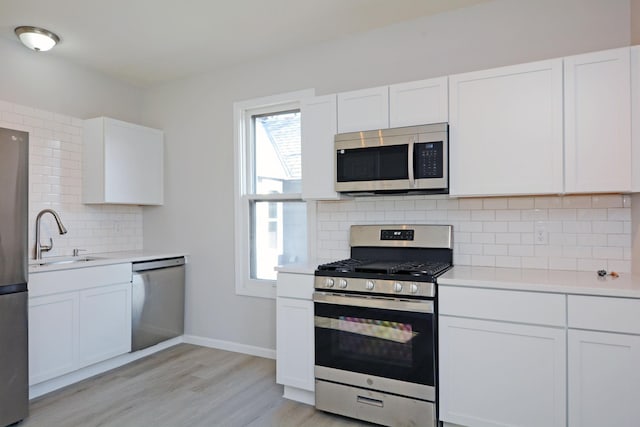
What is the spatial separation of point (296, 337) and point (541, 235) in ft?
5.59

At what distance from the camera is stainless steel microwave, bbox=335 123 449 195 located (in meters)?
2.48

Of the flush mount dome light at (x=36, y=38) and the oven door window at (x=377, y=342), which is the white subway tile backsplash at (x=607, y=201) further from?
the flush mount dome light at (x=36, y=38)

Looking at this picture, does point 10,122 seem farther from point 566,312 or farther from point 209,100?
point 566,312

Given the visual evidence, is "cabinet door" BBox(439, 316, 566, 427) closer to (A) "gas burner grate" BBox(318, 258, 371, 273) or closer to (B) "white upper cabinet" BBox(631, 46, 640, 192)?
(A) "gas burner grate" BBox(318, 258, 371, 273)

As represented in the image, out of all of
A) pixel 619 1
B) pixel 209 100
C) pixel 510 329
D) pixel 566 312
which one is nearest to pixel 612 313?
pixel 566 312

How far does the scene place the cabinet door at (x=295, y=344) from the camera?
8.61 ft

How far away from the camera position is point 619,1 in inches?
94.4

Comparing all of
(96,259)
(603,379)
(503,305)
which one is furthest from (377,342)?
(96,259)

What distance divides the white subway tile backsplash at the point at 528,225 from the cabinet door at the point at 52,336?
7.68 ft

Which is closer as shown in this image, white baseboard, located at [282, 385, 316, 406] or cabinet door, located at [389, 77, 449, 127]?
cabinet door, located at [389, 77, 449, 127]

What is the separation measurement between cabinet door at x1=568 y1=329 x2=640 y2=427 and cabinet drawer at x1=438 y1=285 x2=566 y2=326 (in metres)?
0.12

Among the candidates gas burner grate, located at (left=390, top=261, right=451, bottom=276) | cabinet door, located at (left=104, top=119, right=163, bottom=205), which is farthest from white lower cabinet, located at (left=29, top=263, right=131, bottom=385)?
gas burner grate, located at (left=390, top=261, right=451, bottom=276)

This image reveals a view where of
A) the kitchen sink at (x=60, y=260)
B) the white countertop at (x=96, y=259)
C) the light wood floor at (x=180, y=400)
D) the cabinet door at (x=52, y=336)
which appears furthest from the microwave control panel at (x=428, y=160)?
the kitchen sink at (x=60, y=260)

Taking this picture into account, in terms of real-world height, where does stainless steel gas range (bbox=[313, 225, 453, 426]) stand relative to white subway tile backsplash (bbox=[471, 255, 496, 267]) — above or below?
below
